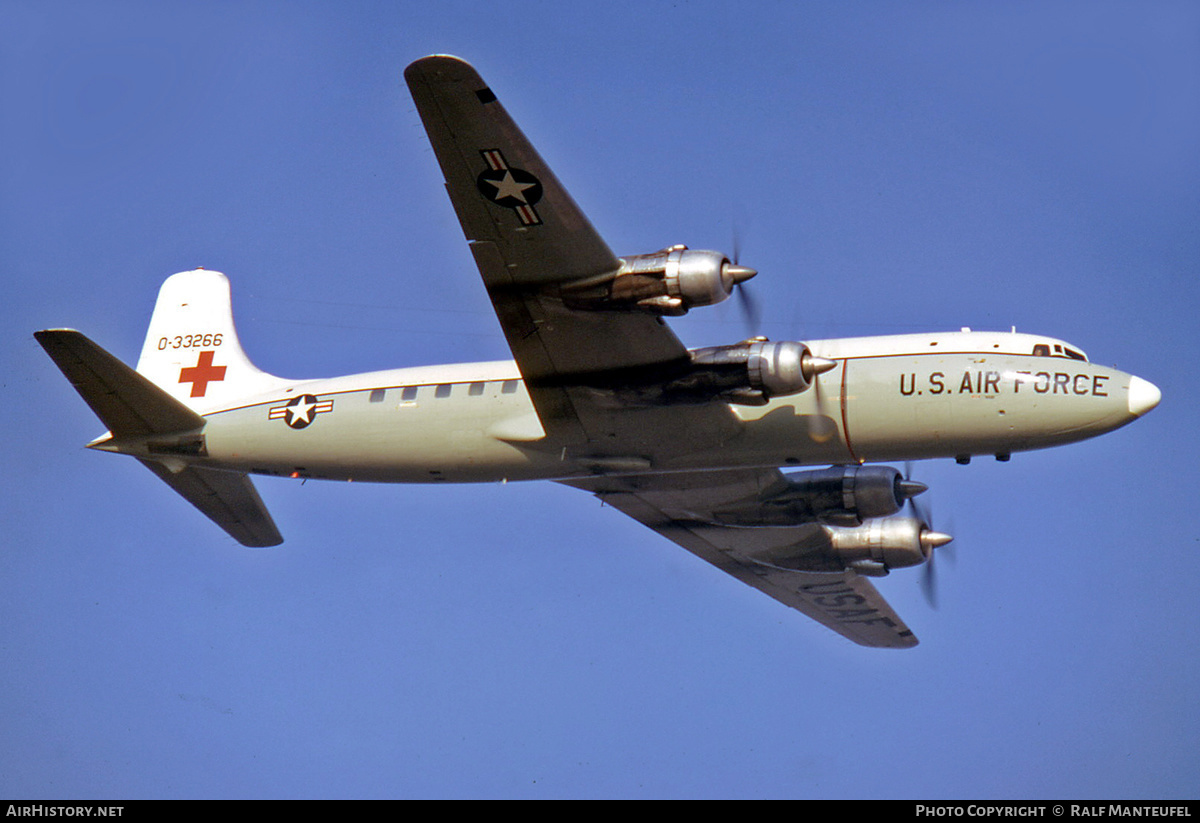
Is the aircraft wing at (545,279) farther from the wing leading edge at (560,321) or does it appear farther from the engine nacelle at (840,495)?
the engine nacelle at (840,495)

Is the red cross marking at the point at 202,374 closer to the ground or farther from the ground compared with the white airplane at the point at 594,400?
farther from the ground

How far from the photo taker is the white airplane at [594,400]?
873 inches

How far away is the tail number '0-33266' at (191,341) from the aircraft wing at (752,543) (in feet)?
29.1

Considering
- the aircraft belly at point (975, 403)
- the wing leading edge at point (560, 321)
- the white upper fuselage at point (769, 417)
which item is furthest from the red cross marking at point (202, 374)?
the aircraft belly at point (975, 403)

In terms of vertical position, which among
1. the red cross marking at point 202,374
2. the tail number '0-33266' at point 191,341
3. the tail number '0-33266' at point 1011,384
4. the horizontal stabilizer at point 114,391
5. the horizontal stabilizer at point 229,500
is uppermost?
the tail number '0-33266' at point 191,341

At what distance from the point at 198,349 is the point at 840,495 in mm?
14301

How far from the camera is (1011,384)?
76.0ft

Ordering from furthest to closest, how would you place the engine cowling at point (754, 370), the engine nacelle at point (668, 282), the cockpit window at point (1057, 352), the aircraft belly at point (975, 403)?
the cockpit window at point (1057, 352) → the aircraft belly at point (975, 403) → the engine cowling at point (754, 370) → the engine nacelle at point (668, 282)

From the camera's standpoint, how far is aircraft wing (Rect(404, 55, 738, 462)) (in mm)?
21328

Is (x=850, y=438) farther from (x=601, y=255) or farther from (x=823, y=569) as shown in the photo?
(x=823, y=569)

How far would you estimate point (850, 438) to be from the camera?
23.9m

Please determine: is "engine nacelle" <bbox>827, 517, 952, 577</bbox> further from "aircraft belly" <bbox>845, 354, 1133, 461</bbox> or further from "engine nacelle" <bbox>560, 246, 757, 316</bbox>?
"engine nacelle" <bbox>560, 246, 757, 316</bbox>
